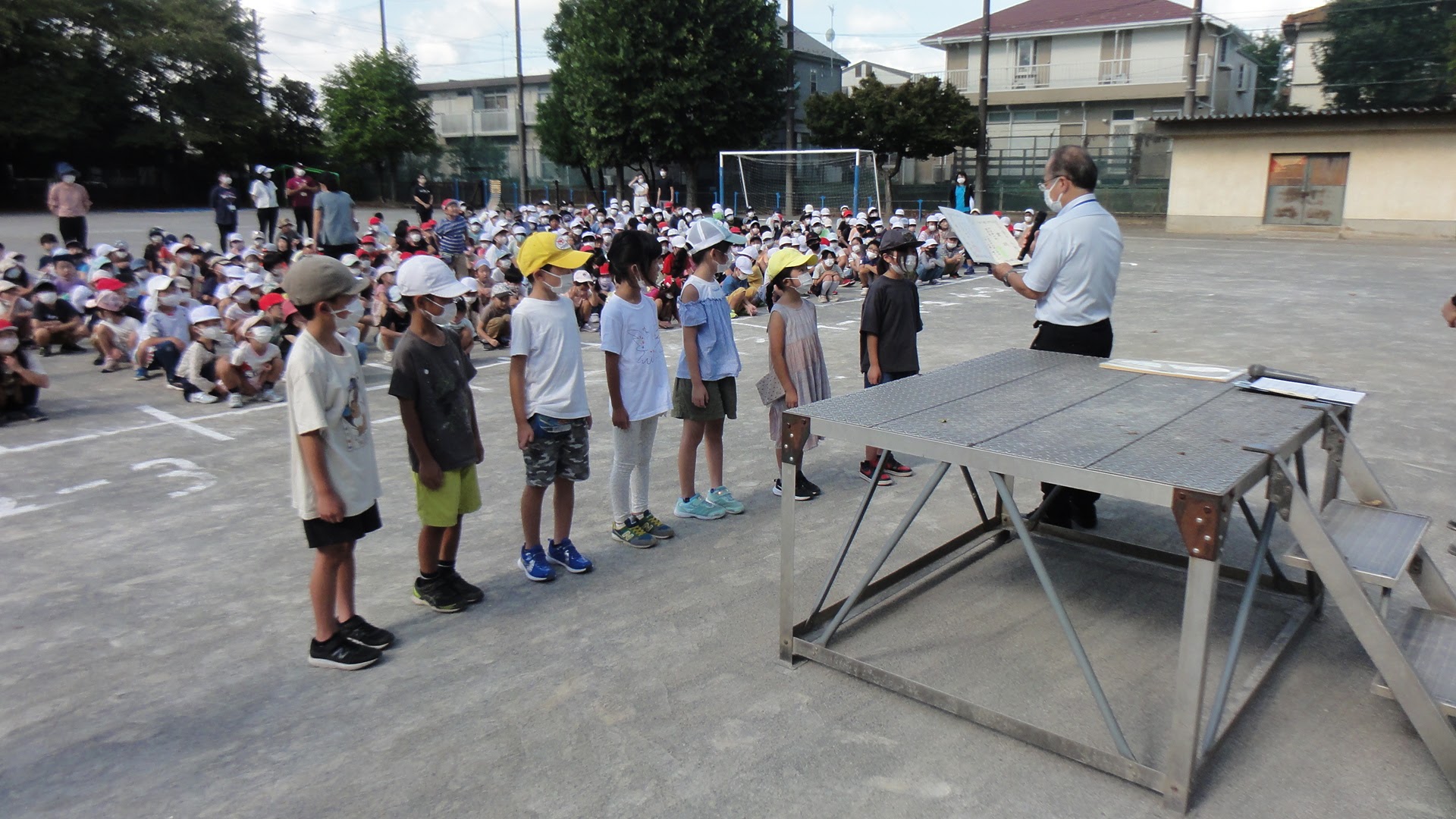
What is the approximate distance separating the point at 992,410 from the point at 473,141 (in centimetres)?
4634

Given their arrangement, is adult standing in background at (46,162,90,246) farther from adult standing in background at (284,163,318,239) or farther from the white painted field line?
the white painted field line

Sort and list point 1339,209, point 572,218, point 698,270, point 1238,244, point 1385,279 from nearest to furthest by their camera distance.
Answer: point 698,270 < point 1385,279 < point 572,218 < point 1238,244 < point 1339,209

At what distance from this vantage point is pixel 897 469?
6.27 m

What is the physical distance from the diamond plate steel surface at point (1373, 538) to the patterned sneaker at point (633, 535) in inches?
115

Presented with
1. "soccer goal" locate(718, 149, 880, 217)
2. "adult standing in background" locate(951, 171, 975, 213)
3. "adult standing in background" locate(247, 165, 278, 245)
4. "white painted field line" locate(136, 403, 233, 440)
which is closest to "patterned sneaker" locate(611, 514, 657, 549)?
"white painted field line" locate(136, 403, 233, 440)

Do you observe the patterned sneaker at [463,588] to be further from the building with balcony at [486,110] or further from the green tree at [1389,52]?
the green tree at [1389,52]

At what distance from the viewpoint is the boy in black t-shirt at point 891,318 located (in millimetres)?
5801

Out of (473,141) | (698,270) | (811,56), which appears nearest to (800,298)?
(698,270)

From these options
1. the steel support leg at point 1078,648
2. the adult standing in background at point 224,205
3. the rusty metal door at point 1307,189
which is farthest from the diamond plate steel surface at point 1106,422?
the rusty metal door at point 1307,189

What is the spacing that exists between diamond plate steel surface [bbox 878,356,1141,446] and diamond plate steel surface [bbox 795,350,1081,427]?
6cm

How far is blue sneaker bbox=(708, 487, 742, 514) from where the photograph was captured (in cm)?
557

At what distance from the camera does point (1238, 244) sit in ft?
78.7

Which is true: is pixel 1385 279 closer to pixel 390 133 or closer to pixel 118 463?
pixel 118 463

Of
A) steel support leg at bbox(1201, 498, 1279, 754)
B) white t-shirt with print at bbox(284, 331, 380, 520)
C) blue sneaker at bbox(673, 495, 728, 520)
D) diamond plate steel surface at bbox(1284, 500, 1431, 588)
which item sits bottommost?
blue sneaker at bbox(673, 495, 728, 520)
